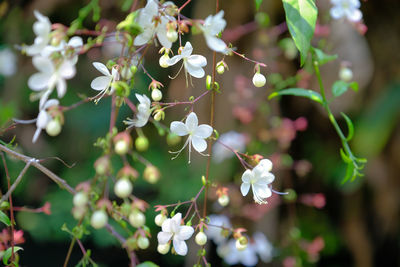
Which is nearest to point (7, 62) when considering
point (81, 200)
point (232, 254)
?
point (232, 254)

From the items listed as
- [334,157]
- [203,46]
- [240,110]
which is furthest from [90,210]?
[334,157]

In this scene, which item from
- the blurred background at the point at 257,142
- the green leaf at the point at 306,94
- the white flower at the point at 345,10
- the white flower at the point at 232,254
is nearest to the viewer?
the green leaf at the point at 306,94

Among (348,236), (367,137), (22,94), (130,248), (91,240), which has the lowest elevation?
(348,236)

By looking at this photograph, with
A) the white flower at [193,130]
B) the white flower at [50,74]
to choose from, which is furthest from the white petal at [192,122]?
the white flower at [50,74]

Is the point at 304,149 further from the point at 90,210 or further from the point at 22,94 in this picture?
the point at 90,210

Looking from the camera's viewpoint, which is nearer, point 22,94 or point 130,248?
point 130,248

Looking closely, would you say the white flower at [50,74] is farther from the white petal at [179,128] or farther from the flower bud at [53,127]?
the white petal at [179,128]
